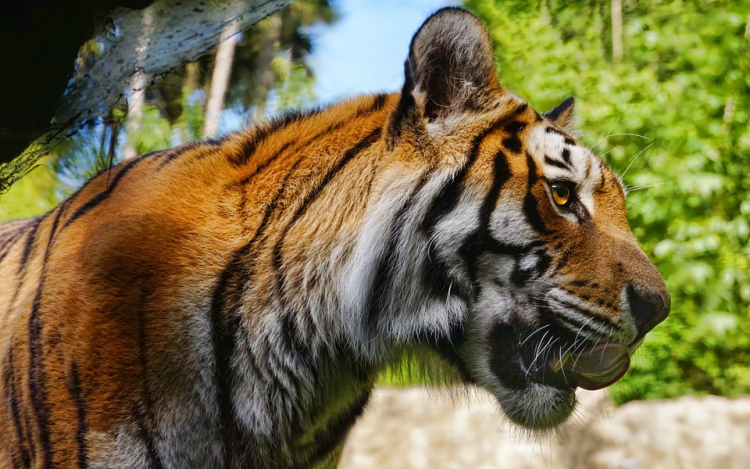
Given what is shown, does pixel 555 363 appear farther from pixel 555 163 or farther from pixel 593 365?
pixel 555 163

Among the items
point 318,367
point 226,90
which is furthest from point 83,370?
point 226,90

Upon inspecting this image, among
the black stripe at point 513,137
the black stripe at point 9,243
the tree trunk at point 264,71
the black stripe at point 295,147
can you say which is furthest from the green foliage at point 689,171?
the black stripe at point 9,243

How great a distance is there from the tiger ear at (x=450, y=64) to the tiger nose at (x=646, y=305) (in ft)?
2.22

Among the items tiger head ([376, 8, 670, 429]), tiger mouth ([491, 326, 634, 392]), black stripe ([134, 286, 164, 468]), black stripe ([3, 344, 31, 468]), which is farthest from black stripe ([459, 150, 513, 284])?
black stripe ([3, 344, 31, 468])

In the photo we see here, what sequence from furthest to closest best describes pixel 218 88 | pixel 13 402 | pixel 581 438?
pixel 218 88, pixel 581 438, pixel 13 402

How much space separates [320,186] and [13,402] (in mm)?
986

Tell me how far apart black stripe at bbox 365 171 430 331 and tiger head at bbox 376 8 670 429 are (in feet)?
0.11

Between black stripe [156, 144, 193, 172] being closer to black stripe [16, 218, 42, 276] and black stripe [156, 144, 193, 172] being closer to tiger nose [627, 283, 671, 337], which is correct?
black stripe [16, 218, 42, 276]

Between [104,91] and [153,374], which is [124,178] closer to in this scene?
[104,91]

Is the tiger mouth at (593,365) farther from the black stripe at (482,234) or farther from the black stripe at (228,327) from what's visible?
the black stripe at (228,327)

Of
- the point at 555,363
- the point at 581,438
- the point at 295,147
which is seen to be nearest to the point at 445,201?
the point at 295,147

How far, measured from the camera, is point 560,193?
184cm

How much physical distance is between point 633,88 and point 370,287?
470 centimetres

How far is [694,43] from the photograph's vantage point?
568 centimetres
